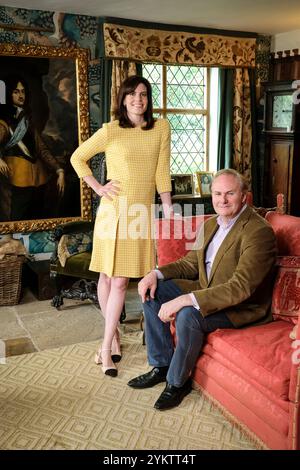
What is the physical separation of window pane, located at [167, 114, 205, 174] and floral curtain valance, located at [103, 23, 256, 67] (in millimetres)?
596

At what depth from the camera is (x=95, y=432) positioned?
210 cm

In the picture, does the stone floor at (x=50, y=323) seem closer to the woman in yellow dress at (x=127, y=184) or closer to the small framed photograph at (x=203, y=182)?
the woman in yellow dress at (x=127, y=184)

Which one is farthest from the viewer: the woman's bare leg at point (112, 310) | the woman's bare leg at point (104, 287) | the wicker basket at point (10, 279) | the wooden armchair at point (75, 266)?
the wicker basket at point (10, 279)

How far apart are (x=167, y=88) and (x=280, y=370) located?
3651 millimetres

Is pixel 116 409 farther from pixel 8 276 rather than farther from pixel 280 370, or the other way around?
pixel 8 276

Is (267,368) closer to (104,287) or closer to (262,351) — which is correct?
(262,351)

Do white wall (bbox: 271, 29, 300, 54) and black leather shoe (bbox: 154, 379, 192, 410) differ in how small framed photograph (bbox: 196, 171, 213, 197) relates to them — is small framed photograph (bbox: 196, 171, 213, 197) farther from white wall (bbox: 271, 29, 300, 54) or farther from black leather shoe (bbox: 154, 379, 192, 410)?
black leather shoe (bbox: 154, 379, 192, 410)

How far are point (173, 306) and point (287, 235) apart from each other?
701 millimetres

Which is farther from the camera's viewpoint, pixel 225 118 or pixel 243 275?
pixel 225 118

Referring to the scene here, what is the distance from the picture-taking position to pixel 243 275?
2.12 meters

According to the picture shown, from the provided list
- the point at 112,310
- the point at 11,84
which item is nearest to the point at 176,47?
the point at 11,84

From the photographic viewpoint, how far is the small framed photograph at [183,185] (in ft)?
15.9

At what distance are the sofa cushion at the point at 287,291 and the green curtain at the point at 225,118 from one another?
2.91m

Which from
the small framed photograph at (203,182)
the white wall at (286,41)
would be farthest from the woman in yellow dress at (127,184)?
the white wall at (286,41)
